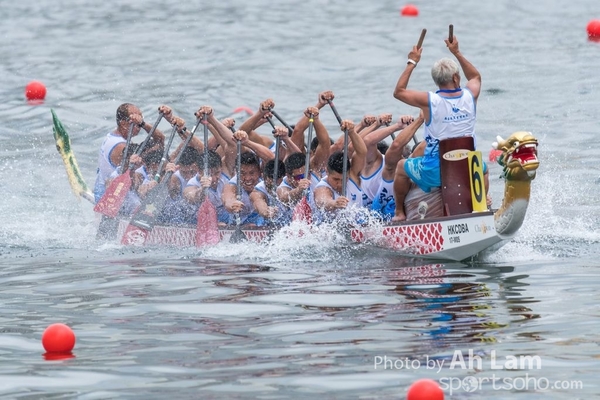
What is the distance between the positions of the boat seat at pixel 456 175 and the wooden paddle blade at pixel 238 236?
91.9 inches

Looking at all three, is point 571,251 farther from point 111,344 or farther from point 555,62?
point 555,62

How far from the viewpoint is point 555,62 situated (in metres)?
24.2

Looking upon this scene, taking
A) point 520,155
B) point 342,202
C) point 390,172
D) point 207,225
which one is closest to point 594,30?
point 390,172

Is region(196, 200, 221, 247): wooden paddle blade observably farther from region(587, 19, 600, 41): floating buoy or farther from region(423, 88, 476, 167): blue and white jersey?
region(587, 19, 600, 41): floating buoy

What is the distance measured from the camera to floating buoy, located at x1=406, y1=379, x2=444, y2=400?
5938 mm

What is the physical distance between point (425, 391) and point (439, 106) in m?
5.01

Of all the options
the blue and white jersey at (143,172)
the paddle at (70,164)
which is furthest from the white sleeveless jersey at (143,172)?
the paddle at (70,164)

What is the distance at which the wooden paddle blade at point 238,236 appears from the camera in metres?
12.2

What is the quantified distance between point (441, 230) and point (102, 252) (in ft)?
12.7

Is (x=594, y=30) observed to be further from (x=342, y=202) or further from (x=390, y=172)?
(x=342, y=202)

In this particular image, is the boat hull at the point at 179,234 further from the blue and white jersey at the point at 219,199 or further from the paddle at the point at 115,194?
the blue and white jersey at the point at 219,199

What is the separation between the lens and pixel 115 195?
1352cm

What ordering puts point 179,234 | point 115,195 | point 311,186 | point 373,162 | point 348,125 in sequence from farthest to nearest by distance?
point 115,195, point 179,234, point 311,186, point 373,162, point 348,125

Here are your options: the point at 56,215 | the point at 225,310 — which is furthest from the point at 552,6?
the point at 225,310
